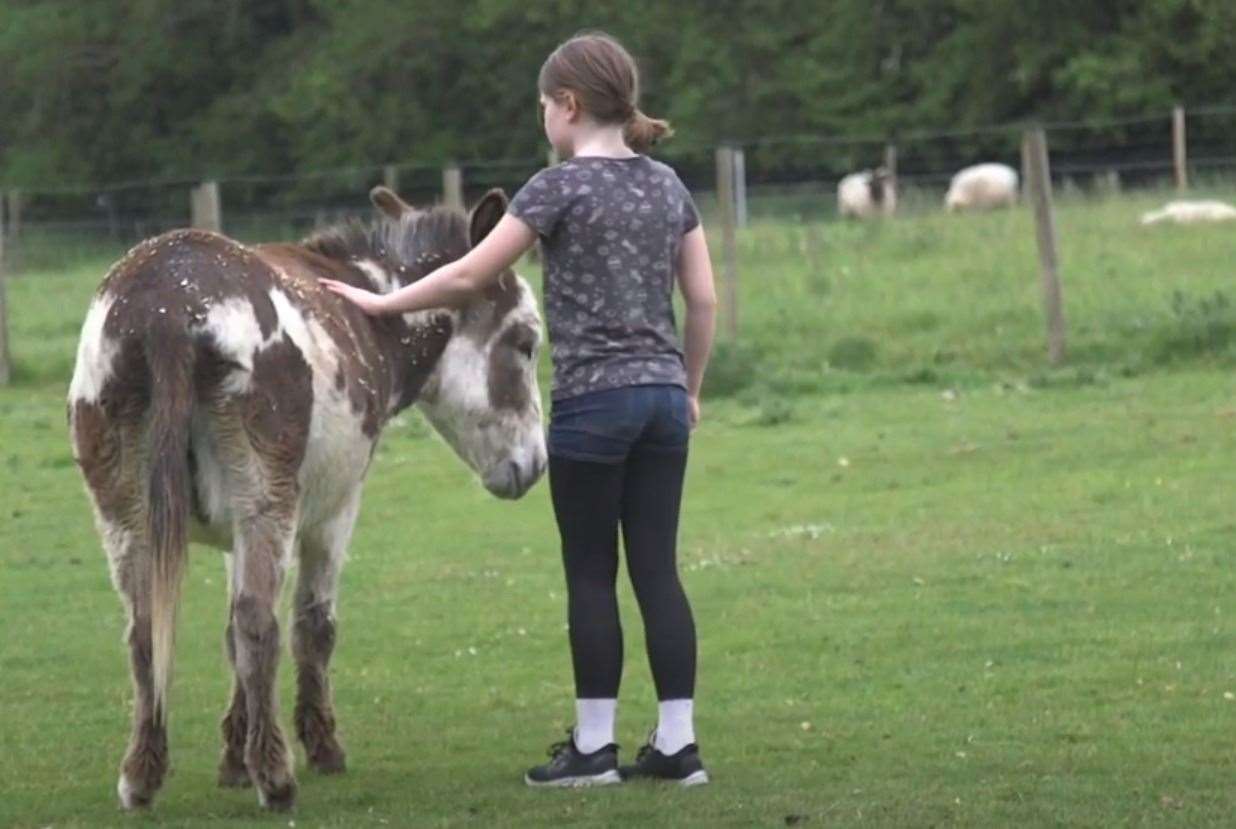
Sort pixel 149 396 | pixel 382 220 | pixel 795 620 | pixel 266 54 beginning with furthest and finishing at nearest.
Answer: pixel 266 54 < pixel 795 620 < pixel 382 220 < pixel 149 396

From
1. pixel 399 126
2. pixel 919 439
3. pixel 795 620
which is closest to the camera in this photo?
pixel 795 620

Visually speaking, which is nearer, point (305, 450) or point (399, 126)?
point (305, 450)

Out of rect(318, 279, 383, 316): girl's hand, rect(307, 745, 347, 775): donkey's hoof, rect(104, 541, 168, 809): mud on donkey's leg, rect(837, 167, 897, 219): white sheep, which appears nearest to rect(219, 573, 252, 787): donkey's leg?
rect(307, 745, 347, 775): donkey's hoof

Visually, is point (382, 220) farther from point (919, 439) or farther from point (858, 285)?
point (858, 285)

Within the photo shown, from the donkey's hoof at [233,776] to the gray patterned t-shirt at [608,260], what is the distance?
142 centimetres

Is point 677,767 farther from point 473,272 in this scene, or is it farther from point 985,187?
point 985,187

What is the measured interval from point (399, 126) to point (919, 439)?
Result: 3707 centimetres

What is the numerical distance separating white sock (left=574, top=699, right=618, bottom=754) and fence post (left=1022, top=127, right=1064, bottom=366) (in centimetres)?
1227

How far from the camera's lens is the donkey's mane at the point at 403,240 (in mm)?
7160

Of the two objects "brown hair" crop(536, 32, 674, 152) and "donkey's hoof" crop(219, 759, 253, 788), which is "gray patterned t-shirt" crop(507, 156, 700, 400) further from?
"donkey's hoof" crop(219, 759, 253, 788)

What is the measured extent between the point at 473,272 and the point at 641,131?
0.56 meters

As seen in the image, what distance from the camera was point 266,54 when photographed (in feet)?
182

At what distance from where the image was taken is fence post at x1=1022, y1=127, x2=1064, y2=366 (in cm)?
1822

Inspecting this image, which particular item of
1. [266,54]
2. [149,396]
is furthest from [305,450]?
[266,54]
